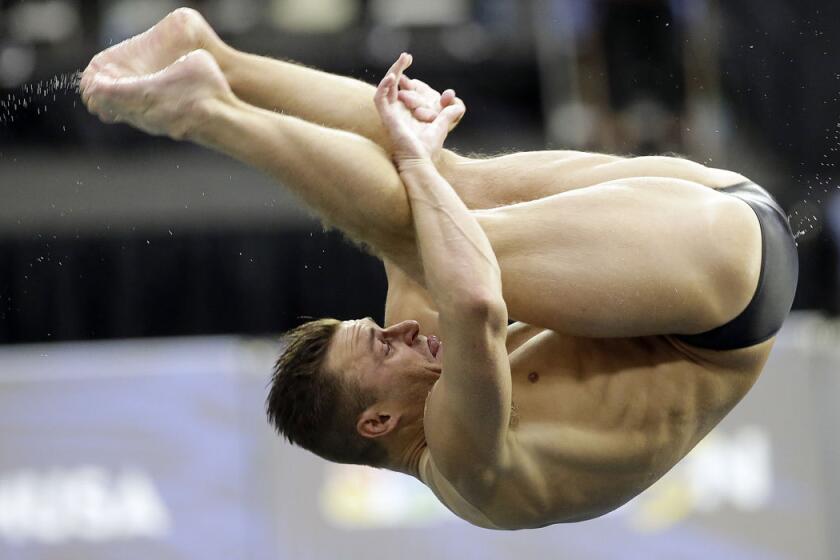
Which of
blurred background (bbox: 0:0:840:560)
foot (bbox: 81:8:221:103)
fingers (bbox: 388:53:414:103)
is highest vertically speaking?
foot (bbox: 81:8:221:103)

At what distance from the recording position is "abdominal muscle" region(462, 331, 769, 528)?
220 cm

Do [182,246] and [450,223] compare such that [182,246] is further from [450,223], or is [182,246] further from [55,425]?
[450,223]

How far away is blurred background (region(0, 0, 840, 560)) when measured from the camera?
378 centimetres

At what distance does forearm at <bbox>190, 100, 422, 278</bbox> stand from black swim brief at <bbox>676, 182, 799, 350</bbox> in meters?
0.54

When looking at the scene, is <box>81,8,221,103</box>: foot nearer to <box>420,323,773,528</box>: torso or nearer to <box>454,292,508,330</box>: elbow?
<box>454,292,508,330</box>: elbow

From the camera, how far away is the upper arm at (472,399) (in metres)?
1.94

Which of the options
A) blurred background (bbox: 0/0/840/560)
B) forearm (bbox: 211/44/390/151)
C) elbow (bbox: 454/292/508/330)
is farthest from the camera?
blurred background (bbox: 0/0/840/560)

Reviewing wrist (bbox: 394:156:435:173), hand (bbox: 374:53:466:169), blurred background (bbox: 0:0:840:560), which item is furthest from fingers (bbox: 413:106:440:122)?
blurred background (bbox: 0:0:840:560)

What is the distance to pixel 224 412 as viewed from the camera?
3797 millimetres

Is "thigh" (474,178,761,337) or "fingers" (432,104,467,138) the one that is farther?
"fingers" (432,104,467,138)

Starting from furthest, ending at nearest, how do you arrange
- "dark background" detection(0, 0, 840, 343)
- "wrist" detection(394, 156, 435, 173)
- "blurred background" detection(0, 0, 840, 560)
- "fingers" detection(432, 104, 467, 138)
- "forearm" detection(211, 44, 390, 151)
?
"dark background" detection(0, 0, 840, 343), "blurred background" detection(0, 0, 840, 560), "forearm" detection(211, 44, 390, 151), "fingers" detection(432, 104, 467, 138), "wrist" detection(394, 156, 435, 173)

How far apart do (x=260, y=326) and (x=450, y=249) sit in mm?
2203

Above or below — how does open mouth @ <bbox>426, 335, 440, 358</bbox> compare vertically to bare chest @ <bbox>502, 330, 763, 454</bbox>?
above

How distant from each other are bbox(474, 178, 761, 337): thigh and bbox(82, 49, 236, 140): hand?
451mm
